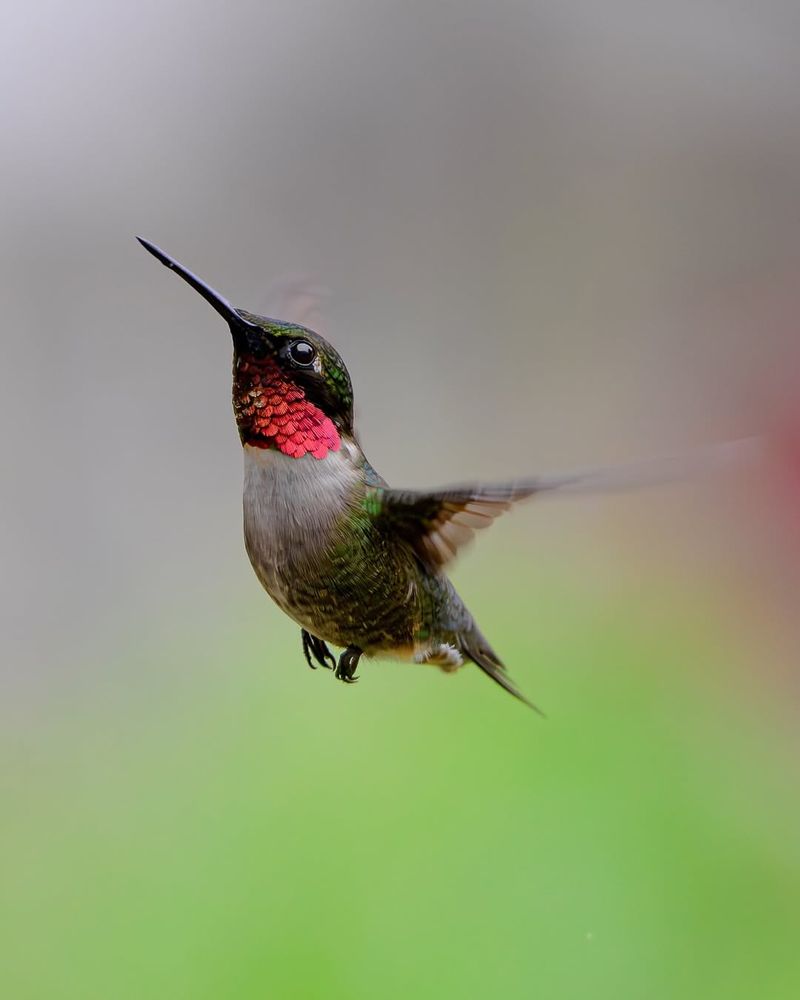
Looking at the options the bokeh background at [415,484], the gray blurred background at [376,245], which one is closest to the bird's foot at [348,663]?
the bokeh background at [415,484]

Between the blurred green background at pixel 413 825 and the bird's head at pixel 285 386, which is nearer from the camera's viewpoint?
the bird's head at pixel 285 386

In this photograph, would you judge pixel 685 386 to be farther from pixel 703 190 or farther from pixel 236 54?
pixel 236 54

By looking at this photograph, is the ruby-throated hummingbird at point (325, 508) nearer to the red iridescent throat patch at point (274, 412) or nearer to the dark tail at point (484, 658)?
the red iridescent throat patch at point (274, 412)

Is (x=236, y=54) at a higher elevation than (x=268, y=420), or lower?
higher

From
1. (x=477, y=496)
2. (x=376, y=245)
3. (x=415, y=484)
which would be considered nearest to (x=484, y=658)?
(x=477, y=496)

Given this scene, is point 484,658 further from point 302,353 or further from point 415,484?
point 415,484

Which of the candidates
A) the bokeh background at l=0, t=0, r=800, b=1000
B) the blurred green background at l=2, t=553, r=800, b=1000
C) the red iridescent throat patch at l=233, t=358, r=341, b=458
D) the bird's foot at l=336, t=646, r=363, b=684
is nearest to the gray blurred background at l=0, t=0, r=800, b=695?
the bokeh background at l=0, t=0, r=800, b=1000

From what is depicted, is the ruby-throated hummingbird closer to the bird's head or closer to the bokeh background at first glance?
the bird's head

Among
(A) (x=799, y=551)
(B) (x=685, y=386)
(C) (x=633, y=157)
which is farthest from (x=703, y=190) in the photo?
(A) (x=799, y=551)

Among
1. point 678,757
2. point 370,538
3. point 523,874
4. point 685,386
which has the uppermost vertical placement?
point 685,386
